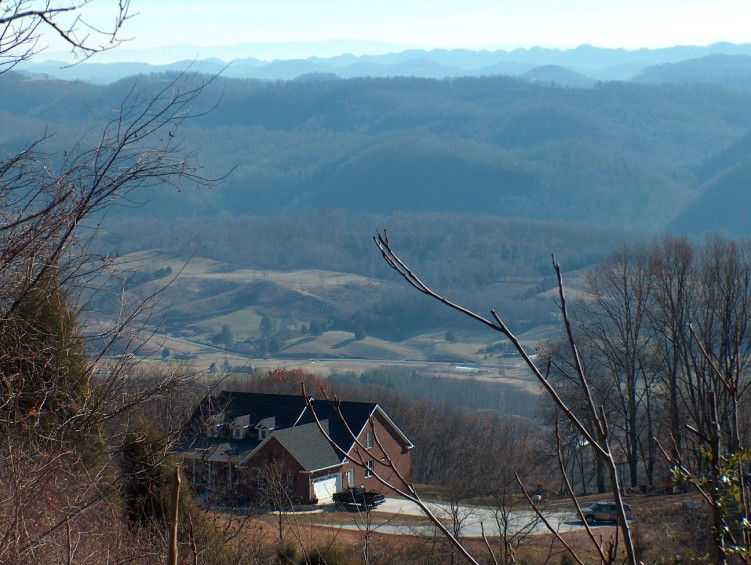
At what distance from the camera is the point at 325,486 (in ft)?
113

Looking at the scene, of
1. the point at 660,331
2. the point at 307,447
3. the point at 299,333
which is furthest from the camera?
the point at 299,333

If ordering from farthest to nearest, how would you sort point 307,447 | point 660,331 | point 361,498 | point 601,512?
point 307,447
point 660,331
point 361,498
point 601,512

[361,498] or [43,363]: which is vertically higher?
[43,363]

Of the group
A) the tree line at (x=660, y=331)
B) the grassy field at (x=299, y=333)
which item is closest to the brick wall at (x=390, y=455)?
the tree line at (x=660, y=331)

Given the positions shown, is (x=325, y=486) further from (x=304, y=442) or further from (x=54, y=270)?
(x=54, y=270)

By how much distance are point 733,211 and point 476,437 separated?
16336 centimetres

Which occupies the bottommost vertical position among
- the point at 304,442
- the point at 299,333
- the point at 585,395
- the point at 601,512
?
the point at 299,333

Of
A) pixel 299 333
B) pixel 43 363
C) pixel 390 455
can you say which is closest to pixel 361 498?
pixel 390 455

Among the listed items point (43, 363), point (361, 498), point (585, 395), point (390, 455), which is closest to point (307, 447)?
point (390, 455)

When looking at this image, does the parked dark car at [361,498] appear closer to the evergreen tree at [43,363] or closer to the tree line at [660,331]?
the tree line at [660,331]

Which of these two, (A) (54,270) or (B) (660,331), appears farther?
(B) (660,331)

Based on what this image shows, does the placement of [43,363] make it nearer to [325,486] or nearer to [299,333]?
[325,486]

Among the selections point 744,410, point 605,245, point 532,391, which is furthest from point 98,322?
point 605,245

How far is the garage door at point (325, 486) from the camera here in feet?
112
